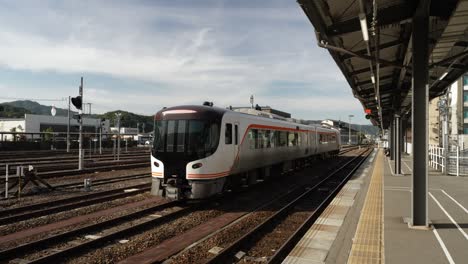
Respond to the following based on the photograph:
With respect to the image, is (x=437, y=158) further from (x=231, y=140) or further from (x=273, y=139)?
(x=231, y=140)

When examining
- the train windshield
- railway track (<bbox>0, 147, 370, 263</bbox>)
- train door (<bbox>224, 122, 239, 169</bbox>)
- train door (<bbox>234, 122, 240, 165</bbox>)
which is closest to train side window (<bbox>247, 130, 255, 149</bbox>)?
train door (<bbox>234, 122, 240, 165</bbox>)

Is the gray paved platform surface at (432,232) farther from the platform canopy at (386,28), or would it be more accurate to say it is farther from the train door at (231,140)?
the train door at (231,140)

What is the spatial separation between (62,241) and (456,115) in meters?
64.0

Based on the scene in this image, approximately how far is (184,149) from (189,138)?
0.34 metres

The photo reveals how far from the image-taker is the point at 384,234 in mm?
7180

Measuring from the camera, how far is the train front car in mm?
10562

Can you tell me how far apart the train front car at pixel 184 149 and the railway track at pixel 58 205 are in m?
2.08

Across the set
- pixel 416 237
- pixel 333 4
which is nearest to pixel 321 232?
pixel 416 237

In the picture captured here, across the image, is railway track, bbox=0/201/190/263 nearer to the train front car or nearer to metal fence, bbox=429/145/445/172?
the train front car

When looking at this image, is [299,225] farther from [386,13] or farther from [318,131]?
[318,131]

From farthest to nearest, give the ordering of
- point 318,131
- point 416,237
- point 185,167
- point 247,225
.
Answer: point 318,131, point 185,167, point 247,225, point 416,237

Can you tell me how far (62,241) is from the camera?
754cm

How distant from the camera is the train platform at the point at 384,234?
6019mm

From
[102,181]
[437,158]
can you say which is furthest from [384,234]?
[437,158]
